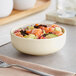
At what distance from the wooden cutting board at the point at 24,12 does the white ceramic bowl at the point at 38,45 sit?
30 centimetres

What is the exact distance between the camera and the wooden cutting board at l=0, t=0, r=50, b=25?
118cm

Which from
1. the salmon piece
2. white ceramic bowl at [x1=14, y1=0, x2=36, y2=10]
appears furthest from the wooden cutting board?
the salmon piece

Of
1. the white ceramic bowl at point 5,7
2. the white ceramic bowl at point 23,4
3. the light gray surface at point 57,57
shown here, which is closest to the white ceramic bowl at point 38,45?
the light gray surface at point 57,57

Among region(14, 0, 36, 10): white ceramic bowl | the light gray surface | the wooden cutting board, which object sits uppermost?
region(14, 0, 36, 10): white ceramic bowl

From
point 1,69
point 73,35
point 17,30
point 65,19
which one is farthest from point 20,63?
point 65,19

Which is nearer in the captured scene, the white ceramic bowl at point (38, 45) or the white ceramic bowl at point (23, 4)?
the white ceramic bowl at point (38, 45)

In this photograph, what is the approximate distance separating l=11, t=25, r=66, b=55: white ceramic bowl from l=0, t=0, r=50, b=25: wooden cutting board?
0.99 ft

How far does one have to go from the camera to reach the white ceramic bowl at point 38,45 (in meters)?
0.86

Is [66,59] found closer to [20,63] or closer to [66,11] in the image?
[20,63]

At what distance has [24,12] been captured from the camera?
1306mm

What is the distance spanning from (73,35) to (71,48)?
6.9 inches

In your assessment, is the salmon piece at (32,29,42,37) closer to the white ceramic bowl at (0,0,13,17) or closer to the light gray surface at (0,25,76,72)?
the light gray surface at (0,25,76,72)

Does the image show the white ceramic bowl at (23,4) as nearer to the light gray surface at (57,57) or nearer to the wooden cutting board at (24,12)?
the wooden cutting board at (24,12)

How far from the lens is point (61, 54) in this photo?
3.10 ft
